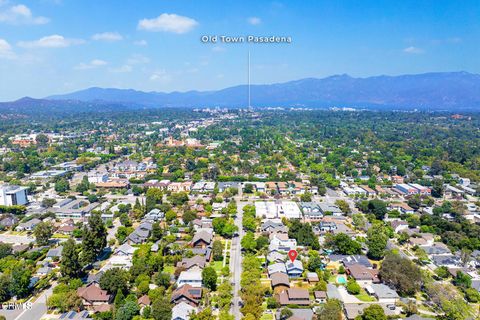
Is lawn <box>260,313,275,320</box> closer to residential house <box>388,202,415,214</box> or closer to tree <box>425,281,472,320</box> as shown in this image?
tree <box>425,281,472,320</box>

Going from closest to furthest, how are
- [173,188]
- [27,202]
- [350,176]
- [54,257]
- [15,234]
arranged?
[54,257] < [15,234] < [27,202] < [173,188] < [350,176]

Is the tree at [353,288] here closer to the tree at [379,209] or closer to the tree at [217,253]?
the tree at [217,253]

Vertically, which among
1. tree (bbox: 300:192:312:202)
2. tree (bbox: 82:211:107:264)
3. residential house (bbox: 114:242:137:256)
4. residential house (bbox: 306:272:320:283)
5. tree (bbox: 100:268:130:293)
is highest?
tree (bbox: 82:211:107:264)

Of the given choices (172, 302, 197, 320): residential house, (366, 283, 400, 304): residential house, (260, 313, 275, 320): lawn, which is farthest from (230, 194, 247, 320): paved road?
(366, 283, 400, 304): residential house

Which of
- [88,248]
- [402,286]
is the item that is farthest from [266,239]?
[88,248]

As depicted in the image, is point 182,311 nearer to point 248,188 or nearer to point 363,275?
point 363,275

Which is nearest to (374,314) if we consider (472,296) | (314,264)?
(314,264)

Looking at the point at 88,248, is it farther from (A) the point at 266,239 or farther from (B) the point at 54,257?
(A) the point at 266,239
